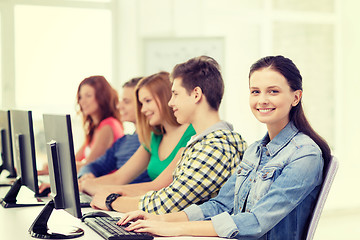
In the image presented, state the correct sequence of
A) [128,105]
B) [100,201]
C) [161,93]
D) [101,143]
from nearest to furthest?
[100,201]
[161,93]
[128,105]
[101,143]

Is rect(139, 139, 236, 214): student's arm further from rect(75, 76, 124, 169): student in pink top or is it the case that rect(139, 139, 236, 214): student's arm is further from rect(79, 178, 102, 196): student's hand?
rect(75, 76, 124, 169): student in pink top

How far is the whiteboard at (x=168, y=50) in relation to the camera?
197 inches

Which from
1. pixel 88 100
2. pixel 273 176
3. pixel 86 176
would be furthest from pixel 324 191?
pixel 88 100

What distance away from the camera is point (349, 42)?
5855mm

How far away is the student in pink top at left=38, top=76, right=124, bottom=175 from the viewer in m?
3.49

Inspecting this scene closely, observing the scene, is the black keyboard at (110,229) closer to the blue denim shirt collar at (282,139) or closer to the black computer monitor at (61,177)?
the black computer monitor at (61,177)

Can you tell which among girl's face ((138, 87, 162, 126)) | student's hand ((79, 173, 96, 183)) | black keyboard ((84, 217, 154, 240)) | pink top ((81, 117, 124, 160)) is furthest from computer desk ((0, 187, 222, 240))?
pink top ((81, 117, 124, 160))

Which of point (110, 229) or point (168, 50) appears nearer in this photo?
point (110, 229)

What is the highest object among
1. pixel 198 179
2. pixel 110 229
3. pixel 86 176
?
pixel 198 179

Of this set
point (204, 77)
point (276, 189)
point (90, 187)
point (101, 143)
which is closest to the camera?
point (276, 189)

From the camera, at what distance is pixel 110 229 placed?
1.69 meters

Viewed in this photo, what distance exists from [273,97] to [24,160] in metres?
1.25

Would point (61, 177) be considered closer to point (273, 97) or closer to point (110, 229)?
point (110, 229)

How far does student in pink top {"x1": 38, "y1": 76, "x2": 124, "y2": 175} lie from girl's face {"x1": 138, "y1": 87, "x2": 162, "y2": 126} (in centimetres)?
100
